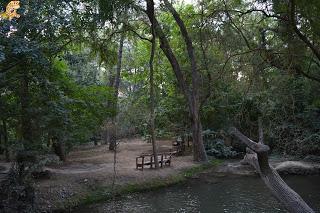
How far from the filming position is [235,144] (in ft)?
86.4

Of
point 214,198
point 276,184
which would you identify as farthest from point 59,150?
point 276,184

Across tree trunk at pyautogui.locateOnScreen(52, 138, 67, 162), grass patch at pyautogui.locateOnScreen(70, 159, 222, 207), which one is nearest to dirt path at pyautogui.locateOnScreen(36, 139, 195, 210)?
grass patch at pyautogui.locateOnScreen(70, 159, 222, 207)

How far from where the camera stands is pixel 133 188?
53.2ft

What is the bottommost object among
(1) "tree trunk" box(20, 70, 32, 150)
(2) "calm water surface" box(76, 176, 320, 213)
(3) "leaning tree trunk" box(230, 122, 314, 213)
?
(2) "calm water surface" box(76, 176, 320, 213)

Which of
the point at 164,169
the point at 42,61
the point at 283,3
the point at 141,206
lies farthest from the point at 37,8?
the point at 164,169

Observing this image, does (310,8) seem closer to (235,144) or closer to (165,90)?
(235,144)

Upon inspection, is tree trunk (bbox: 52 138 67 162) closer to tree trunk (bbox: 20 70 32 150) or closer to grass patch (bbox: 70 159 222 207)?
grass patch (bbox: 70 159 222 207)

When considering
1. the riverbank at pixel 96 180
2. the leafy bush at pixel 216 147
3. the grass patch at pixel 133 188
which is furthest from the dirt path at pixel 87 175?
the leafy bush at pixel 216 147

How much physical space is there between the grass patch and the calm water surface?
41 centimetres

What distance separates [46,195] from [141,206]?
3.50 m

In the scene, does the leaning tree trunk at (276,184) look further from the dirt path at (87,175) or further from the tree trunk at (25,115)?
the dirt path at (87,175)

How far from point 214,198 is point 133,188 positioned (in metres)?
3.51

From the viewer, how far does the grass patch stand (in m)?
14.6

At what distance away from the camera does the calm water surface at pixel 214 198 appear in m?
13.6
